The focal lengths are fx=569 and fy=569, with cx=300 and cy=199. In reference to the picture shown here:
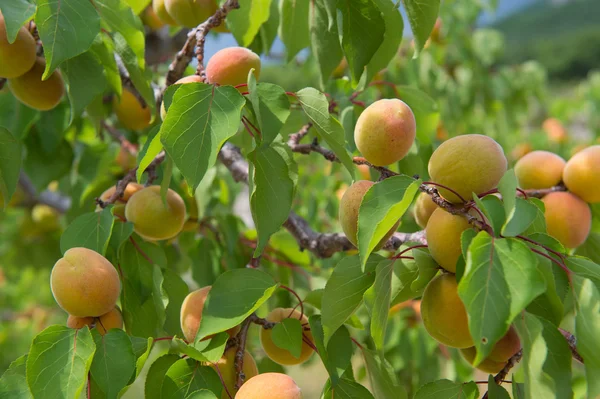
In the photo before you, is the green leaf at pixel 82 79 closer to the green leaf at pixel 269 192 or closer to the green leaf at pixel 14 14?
the green leaf at pixel 14 14

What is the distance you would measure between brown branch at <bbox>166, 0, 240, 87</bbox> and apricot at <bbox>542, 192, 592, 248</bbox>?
51 cm

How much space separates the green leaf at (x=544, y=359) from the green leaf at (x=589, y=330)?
0.02 meters

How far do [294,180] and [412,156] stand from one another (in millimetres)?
260

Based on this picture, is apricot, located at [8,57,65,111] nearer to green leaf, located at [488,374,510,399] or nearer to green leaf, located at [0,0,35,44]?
green leaf, located at [0,0,35,44]

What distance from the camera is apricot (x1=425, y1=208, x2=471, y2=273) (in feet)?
1.76

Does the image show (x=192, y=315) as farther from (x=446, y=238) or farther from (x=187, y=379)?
(x=446, y=238)

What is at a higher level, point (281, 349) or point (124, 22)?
point (124, 22)

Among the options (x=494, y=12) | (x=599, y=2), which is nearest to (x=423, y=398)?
(x=494, y=12)

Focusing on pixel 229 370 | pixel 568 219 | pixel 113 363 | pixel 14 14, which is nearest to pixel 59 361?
pixel 113 363

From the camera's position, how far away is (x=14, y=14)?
2.10 feet

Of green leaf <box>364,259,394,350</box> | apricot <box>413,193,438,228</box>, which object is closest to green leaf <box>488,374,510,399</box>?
green leaf <box>364,259,394,350</box>

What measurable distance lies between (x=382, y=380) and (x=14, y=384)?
15.6 inches

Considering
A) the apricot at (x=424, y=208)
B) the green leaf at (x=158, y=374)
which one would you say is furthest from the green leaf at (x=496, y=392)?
the green leaf at (x=158, y=374)

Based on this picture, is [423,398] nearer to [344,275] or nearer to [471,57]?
[344,275]
